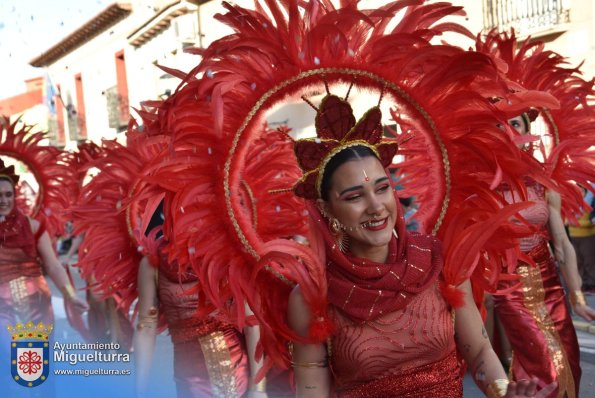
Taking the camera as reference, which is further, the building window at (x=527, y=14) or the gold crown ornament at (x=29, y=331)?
the building window at (x=527, y=14)

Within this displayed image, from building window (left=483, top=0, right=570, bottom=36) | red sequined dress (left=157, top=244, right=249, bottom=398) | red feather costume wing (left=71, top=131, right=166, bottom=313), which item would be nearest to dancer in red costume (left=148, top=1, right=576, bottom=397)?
red sequined dress (left=157, top=244, right=249, bottom=398)

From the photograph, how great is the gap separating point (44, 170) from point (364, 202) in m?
5.96

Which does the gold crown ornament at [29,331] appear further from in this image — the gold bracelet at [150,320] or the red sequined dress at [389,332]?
the red sequined dress at [389,332]

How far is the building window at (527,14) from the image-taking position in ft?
43.1

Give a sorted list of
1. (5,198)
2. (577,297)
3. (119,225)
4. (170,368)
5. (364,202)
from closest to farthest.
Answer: (364,202) < (577,297) < (119,225) < (5,198) < (170,368)

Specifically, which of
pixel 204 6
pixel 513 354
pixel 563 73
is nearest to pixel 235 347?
pixel 513 354

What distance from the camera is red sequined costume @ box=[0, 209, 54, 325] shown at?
6004mm

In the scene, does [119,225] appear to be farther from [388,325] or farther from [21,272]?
[388,325]

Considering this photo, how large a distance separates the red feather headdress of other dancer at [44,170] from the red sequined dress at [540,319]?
4517 mm

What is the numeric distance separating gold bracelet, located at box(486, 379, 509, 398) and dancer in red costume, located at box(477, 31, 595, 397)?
1928mm

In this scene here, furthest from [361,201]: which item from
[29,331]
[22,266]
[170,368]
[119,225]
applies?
[170,368]

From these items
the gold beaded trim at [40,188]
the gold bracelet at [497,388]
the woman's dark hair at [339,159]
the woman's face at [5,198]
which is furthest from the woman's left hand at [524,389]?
the gold beaded trim at [40,188]

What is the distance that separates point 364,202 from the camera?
233 cm

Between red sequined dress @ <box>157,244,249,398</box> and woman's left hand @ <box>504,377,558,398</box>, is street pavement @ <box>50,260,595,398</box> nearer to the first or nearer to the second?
red sequined dress @ <box>157,244,249,398</box>
